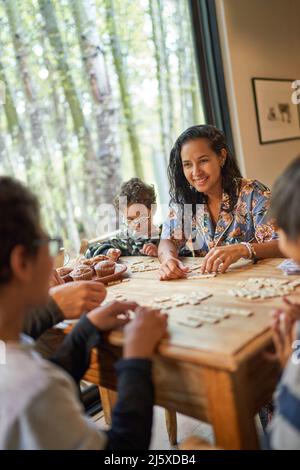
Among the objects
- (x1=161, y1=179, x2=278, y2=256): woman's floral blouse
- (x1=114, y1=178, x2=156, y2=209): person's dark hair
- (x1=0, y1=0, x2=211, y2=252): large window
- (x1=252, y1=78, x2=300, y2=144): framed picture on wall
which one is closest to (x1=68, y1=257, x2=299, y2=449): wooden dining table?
(x1=161, y1=179, x2=278, y2=256): woman's floral blouse

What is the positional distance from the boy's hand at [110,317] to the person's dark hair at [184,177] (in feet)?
3.01

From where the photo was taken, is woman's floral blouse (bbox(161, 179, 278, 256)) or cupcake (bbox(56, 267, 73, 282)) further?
woman's floral blouse (bbox(161, 179, 278, 256))

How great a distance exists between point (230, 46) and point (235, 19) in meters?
0.27

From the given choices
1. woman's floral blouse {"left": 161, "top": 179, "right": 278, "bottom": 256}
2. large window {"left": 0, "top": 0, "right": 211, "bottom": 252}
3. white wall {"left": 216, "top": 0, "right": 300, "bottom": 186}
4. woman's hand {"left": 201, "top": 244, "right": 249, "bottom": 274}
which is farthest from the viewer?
white wall {"left": 216, "top": 0, "right": 300, "bottom": 186}

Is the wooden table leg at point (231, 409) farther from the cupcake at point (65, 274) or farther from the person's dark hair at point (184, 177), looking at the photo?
the person's dark hair at point (184, 177)

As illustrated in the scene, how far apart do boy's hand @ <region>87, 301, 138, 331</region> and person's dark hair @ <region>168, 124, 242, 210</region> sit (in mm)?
917

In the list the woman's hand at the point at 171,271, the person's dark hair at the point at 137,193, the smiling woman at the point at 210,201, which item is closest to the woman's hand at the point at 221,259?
the woman's hand at the point at 171,271

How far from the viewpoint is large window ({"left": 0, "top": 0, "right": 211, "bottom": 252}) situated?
2424 mm

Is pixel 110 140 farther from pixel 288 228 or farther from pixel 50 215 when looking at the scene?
pixel 288 228

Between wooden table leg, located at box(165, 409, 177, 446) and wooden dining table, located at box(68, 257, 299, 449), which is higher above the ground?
wooden dining table, located at box(68, 257, 299, 449)

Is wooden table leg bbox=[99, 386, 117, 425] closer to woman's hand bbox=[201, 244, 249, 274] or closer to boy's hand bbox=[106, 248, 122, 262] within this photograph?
boy's hand bbox=[106, 248, 122, 262]

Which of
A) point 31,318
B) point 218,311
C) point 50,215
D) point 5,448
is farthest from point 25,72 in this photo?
point 5,448

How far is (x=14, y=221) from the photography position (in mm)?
788

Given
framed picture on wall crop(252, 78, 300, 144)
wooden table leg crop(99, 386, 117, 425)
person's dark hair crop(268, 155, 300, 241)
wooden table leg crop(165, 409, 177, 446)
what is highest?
framed picture on wall crop(252, 78, 300, 144)
